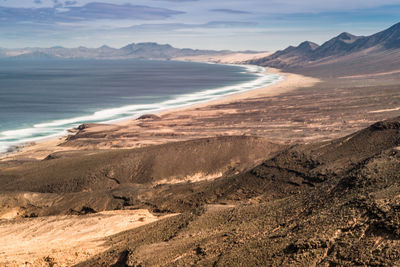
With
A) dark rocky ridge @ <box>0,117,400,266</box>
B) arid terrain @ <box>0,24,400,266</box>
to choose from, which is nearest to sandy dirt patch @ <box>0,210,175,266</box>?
arid terrain @ <box>0,24,400,266</box>

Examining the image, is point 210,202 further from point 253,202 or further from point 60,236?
point 60,236

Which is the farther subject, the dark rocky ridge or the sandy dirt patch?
the sandy dirt patch

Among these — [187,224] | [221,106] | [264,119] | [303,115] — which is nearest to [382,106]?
[303,115]

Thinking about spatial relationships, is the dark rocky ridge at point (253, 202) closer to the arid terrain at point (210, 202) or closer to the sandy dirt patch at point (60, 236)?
the arid terrain at point (210, 202)

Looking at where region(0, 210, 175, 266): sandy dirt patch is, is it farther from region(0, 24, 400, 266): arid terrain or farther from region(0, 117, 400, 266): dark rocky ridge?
region(0, 117, 400, 266): dark rocky ridge

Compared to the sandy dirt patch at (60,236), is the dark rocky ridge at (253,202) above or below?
above

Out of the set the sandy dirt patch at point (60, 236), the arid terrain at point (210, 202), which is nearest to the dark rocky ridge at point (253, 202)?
the arid terrain at point (210, 202)

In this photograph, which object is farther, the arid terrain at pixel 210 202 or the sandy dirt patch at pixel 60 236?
the sandy dirt patch at pixel 60 236

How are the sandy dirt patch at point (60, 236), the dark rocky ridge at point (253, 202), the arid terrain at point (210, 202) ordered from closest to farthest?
the dark rocky ridge at point (253, 202)
the arid terrain at point (210, 202)
the sandy dirt patch at point (60, 236)

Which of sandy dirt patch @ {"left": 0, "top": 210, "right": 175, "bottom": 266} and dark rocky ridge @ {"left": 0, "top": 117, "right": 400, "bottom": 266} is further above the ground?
dark rocky ridge @ {"left": 0, "top": 117, "right": 400, "bottom": 266}
